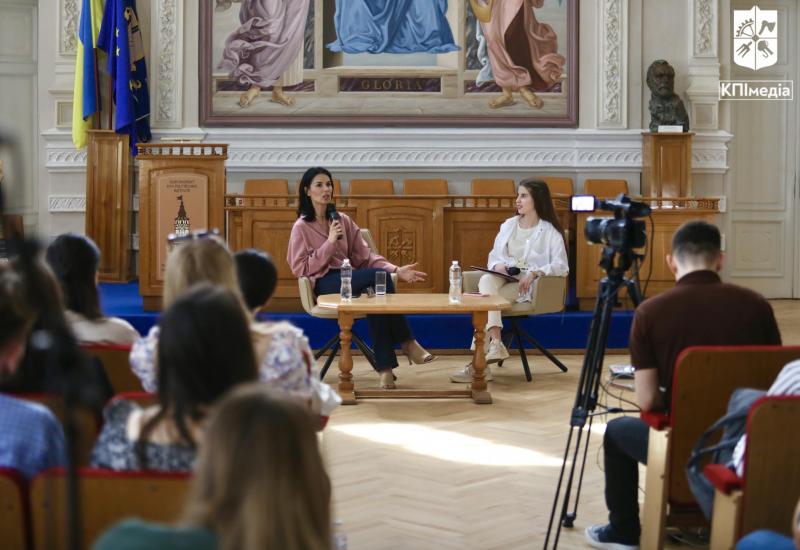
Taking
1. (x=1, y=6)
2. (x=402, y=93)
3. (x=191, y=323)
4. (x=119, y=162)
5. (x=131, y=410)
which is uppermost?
(x=1, y=6)

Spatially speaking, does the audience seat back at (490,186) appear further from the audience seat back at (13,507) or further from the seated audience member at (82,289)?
the audience seat back at (13,507)

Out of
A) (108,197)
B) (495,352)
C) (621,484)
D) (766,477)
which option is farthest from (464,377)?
(108,197)

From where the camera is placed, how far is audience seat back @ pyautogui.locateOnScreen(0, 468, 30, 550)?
209 centimetres

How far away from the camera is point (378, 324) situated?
6.51 meters

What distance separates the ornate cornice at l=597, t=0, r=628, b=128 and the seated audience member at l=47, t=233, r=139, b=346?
762 centimetres

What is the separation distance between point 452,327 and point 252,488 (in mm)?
6482

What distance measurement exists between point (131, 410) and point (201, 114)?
27.7ft

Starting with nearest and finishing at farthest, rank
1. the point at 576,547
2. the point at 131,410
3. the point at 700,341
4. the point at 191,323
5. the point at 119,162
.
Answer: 1. the point at 191,323
2. the point at 131,410
3. the point at 700,341
4. the point at 576,547
5. the point at 119,162

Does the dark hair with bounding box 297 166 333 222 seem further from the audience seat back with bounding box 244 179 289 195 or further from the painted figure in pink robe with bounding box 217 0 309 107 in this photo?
the painted figure in pink robe with bounding box 217 0 309 107

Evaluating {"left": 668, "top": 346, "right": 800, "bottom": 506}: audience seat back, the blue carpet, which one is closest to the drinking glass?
the blue carpet

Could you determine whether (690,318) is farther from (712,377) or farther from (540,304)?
(540,304)

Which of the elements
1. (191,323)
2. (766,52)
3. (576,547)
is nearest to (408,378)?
(576,547)

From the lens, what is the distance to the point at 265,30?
1047cm

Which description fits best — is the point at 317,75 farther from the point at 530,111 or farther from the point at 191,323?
the point at 191,323
